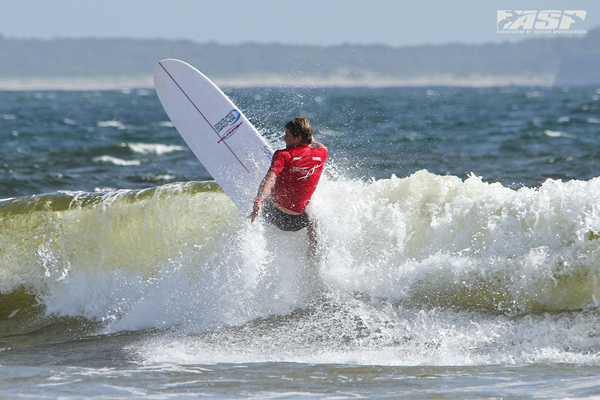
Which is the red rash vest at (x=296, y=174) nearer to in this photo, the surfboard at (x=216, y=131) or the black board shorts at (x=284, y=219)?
the black board shorts at (x=284, y=219)

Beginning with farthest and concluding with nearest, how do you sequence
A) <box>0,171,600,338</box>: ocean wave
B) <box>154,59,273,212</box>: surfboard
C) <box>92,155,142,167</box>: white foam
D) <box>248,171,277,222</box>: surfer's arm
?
<box>92,155,142,167</box>: white foam → <box>154,59,273,212</box>: surfboard → <box>0,171,600,338</box>: ocean wave → <box>248,171,277,222</box>: surfer's arm

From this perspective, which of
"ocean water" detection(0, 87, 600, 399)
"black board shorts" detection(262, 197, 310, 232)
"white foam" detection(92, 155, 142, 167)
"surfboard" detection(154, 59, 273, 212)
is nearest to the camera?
"ocean water" detection(0, 87, 600, 399)

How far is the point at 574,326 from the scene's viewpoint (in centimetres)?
552

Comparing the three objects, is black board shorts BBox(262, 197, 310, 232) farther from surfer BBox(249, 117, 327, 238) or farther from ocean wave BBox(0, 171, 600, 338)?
ocean wave BBox(0, 171, 600, 338)

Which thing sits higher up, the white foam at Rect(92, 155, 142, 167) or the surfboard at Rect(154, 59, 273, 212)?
the surfboard at Rect(154, 59, 273, 212)

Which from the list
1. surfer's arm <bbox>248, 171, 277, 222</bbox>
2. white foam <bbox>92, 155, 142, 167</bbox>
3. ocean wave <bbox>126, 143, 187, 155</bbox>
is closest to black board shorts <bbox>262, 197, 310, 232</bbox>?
surfer's arm <bbox>248, 171, 277, 222</bbox>

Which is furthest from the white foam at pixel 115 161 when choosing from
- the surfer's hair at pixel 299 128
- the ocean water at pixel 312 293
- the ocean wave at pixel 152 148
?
the surfer's hair at pixel 299 128

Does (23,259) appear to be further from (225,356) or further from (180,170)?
(180,170)

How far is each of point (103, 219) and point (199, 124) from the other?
1728 millimetres

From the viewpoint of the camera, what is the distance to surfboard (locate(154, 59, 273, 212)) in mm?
7073

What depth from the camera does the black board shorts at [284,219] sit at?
623 cm

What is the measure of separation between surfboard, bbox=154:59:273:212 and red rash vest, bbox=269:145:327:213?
94cm

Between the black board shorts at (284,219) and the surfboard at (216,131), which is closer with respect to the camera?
the black board shorts at (284,219)

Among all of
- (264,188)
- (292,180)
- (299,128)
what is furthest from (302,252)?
(299,128)
